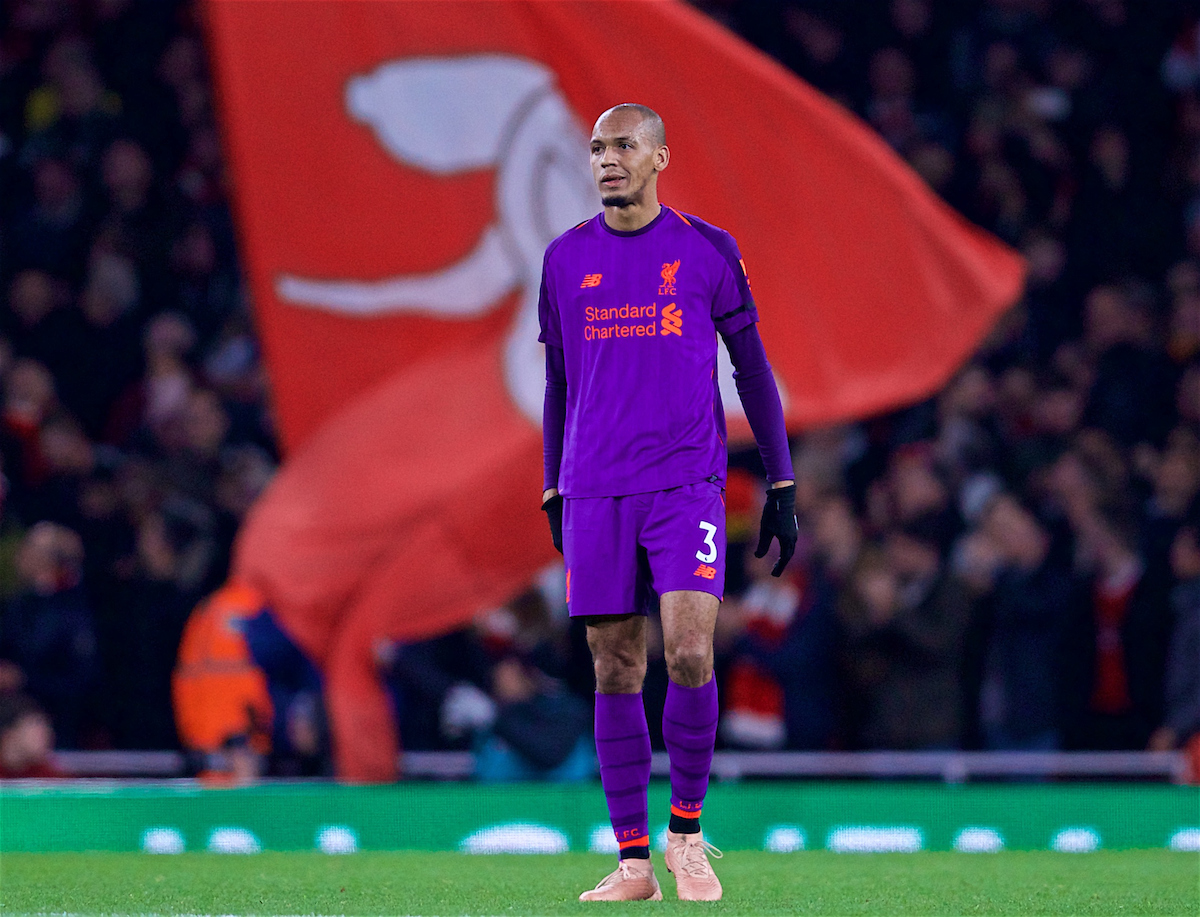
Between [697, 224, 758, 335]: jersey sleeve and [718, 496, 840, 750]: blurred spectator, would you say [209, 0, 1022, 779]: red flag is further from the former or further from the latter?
[697, 224, 758, 335]: jersey sleeve

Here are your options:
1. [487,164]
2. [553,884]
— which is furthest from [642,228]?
[487,164]

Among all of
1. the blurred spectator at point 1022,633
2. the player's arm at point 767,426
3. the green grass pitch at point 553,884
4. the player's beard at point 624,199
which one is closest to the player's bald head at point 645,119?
the player's beard at point 624,199

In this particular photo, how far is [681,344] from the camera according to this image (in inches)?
184

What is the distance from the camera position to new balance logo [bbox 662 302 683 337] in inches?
183

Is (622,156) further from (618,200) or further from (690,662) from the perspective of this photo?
(690,662)

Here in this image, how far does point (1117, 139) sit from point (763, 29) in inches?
103

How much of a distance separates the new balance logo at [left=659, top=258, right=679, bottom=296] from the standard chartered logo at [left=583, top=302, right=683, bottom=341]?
0.03m

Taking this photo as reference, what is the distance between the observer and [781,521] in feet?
15.6

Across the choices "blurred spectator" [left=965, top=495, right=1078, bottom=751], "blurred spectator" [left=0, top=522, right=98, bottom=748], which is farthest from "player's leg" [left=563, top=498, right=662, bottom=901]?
"blurred spectator" [left=0, top=522, right=98, bottom=748]

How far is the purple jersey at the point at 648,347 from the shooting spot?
4.65 m

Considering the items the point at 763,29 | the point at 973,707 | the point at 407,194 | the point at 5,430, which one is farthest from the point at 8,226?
the point at 973,707

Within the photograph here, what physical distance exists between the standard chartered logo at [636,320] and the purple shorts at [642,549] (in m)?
0.40

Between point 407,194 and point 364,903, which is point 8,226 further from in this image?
point 364,903

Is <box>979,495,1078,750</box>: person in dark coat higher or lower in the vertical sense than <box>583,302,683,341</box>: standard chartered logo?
lower
